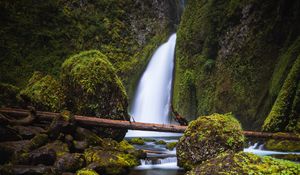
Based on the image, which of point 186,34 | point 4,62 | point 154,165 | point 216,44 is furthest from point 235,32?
point 4,62

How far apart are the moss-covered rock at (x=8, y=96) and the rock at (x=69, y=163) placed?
7266mm

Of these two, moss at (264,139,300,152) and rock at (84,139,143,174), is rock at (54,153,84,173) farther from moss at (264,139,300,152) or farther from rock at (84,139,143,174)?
moss at (264,139,300,152)

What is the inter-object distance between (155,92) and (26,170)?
1828 centimetres

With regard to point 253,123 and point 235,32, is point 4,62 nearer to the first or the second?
point 235,32

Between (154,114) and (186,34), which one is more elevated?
(186,34)

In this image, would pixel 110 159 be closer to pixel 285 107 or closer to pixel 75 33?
pixel 285 107

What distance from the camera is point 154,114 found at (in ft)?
80.8

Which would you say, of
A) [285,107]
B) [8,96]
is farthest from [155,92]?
[285,107]

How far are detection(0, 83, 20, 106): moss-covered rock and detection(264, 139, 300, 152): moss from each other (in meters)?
11.8

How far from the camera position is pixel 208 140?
29.3 ft

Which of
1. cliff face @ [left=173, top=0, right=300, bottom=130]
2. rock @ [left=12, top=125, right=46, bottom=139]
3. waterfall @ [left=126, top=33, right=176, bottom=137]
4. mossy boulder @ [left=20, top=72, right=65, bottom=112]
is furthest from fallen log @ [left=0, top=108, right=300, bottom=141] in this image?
waterfall @ [left=126, top=33, right=176, bottom=137]

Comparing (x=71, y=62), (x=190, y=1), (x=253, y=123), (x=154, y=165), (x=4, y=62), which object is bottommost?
Result: (x=154, y=165)

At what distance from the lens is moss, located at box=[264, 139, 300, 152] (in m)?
11.9

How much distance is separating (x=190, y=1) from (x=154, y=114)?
1113cm
